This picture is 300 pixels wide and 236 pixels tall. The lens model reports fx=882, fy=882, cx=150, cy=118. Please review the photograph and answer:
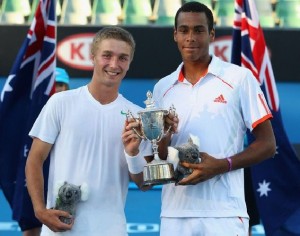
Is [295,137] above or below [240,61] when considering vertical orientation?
below

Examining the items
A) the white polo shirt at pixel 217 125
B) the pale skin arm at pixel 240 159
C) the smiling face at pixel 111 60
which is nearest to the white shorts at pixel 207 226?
the white polo shirt at pixel 217 125

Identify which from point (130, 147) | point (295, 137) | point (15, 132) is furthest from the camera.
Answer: point (295, 137)

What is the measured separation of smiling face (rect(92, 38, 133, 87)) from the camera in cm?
359

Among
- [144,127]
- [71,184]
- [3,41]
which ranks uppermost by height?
[3,41]

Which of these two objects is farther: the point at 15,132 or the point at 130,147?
the point at 15,132

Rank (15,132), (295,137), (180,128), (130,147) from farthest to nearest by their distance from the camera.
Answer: (295,137)
(15,132)
(180,128)
(130,147)

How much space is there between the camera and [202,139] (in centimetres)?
368

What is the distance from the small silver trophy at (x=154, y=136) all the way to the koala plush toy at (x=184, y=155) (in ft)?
0.09

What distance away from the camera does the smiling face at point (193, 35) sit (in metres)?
3.75

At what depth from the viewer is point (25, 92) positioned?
17.9 feet

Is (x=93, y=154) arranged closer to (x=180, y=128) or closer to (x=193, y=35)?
(x=180, y=128)

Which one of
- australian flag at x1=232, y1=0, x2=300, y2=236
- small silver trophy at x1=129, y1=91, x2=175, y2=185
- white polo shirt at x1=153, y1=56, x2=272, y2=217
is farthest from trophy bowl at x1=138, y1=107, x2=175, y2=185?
australian flag at x1=232, y1=0, x2=300, y2=236

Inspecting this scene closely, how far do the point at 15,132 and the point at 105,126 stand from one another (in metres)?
1.93

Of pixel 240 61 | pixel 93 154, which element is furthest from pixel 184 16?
pixel 240 61
